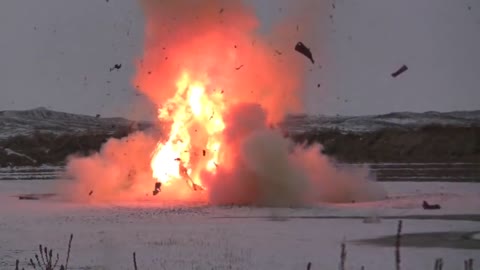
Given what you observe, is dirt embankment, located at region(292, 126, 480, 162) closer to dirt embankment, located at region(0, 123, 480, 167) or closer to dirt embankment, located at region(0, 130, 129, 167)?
dirt embankment, located at region(0, 123, 480, 167)

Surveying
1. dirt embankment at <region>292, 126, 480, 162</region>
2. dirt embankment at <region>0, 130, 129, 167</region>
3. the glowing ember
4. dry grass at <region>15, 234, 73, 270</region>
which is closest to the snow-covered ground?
dry grass at <region>15, 234, 73, 270</region>

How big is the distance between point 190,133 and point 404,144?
69.3 m

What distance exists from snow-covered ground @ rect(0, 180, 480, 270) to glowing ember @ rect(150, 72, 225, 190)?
245 inches

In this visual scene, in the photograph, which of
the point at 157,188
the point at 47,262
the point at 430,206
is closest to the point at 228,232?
the point at 430,206

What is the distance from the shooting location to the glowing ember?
49219 mm

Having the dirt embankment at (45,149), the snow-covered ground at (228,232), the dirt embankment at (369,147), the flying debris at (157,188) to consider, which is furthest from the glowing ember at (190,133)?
the dirt embankment at (45,149)

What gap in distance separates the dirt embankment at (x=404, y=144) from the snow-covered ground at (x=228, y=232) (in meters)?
56.8

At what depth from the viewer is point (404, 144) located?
4523 inches

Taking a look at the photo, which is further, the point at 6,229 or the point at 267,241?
the point at 6,229

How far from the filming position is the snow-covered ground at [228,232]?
77.8ft

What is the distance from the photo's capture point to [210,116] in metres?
49.8

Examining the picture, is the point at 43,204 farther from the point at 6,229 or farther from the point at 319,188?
the point at 319,188

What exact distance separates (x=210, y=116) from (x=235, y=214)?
13.5 m

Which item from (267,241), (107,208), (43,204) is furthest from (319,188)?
(267,241)
